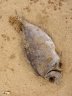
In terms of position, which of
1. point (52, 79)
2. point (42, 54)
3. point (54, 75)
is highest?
point (42, 54)

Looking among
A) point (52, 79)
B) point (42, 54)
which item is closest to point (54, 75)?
point (52, 79)

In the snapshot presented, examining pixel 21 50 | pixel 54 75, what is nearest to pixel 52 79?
pixel 54 75

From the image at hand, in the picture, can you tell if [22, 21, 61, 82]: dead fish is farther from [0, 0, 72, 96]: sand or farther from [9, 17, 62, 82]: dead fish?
[0, 0, 72, 96]: sand

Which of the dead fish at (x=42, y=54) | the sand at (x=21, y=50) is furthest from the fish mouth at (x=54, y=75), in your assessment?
the sand at (x=21, y=50)

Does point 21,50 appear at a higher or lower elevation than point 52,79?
higher

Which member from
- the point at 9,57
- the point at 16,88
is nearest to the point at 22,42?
the point at 9,57

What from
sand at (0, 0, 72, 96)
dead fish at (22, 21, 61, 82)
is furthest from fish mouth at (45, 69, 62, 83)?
sand at (0, 0, 72, 96)

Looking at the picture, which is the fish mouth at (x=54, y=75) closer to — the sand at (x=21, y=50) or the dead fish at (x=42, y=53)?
the dead fish at (x=42, y=53)

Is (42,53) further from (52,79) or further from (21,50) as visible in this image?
(21,50)

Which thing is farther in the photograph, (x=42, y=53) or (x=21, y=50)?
(x=21, y=50)
